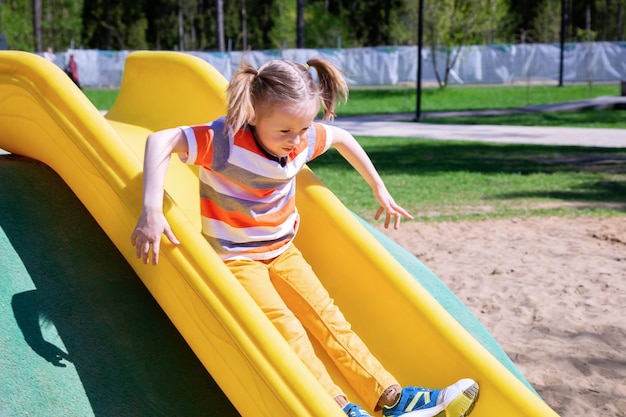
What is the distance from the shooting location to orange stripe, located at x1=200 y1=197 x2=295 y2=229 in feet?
9.48

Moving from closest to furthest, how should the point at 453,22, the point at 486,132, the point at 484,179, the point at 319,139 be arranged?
1. the point at 319,139
2. the point at 484,179
3. the point at 486,132
4. the point at 453,22

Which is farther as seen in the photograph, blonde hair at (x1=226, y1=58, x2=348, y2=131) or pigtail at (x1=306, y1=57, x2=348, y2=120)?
pigtail at (x1=306, y1=57, x2=348, y2=120)

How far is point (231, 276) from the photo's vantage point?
262cm

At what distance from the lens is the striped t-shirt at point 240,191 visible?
111 inches

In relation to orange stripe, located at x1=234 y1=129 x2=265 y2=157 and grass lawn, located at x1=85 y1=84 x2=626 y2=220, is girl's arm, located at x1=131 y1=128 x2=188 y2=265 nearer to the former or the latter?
orange stripe, located at x1=234 y1=129 x2=265 y2=157

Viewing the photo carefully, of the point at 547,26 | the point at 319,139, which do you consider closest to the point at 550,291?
the point at 319,139

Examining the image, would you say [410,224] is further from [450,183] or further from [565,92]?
[565,92]

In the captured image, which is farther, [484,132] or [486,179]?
[484,132]

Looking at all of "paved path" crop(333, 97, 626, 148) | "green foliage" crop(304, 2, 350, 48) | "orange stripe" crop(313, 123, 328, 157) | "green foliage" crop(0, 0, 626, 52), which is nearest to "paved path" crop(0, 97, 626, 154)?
"paved path" crop(333, 97, 626, 148)

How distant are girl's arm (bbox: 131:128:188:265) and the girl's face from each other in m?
0.31

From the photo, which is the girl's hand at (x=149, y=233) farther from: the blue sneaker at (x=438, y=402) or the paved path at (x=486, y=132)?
the paved path at (x=486, y=132)

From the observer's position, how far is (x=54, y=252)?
323 centimetres

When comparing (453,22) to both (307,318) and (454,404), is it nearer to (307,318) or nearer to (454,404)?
(307,318)

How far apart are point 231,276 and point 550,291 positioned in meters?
3.46
